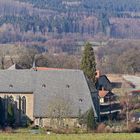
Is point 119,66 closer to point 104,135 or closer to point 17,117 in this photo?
point 17,117

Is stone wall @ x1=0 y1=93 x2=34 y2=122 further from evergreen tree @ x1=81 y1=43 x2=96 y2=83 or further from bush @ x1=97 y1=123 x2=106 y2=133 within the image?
evergreen tree @ x1=81 y1=43 x2=96 y2=83

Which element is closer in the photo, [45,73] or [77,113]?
[77,113]

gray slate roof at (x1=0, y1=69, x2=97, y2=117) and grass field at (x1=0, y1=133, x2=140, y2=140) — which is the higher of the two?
gray slate roof at (x1=0, y1=69, x2=97, y2=117)

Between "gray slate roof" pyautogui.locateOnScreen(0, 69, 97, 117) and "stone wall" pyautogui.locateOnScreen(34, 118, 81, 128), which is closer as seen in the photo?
"stone wall" pyautogui.locateOnScreen(34, 118, 81, 128)

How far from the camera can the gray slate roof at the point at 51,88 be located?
145 feet

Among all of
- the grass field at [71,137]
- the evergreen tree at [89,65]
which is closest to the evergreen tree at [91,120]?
the grass field at [71,137]

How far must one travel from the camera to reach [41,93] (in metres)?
45.4

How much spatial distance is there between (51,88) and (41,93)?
0.71 meters

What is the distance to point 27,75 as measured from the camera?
46406 millimetres

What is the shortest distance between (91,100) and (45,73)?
3.90 m

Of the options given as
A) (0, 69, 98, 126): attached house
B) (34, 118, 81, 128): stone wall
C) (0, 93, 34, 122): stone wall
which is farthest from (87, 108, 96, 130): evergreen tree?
(0, 93, 34, 122): stone wall

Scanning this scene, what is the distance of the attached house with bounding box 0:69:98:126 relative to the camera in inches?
1742

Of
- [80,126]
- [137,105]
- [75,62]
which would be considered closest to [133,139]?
[80,126]

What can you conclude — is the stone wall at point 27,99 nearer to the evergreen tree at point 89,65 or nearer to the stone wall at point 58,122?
the stone wall at point 58,122
